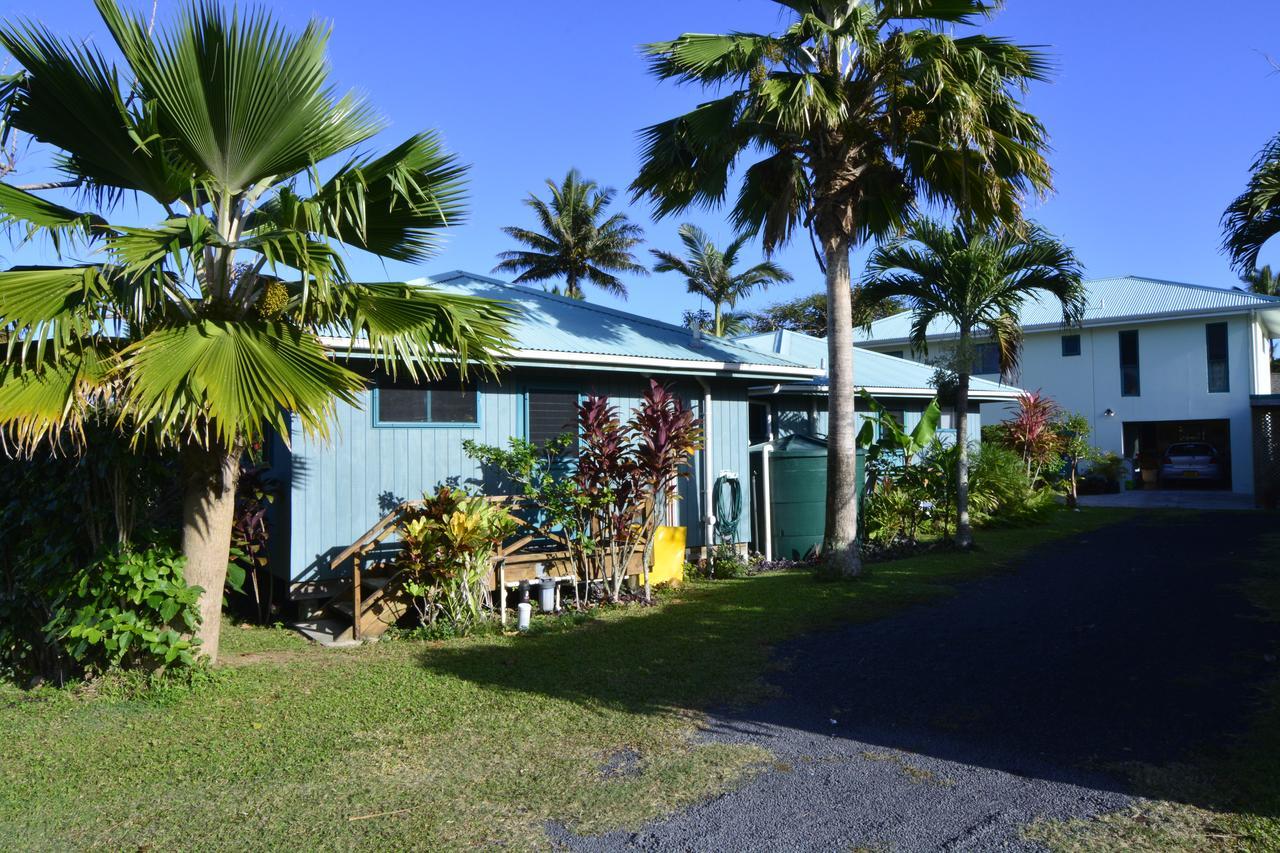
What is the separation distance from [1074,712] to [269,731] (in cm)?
512

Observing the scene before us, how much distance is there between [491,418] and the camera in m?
10.4

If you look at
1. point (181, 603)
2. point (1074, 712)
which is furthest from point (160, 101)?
point (1074, 712)

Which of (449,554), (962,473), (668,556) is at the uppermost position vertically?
(962,473)

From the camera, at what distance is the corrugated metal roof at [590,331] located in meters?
11.2

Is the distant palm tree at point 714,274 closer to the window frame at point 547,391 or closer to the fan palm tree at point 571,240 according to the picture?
the fan palm tree at point 571,240

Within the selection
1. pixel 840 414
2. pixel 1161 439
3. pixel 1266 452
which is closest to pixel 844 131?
pixel 840 414

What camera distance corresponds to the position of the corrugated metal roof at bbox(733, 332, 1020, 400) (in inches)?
711

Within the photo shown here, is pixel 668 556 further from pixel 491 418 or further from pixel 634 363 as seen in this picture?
pixel 491 418

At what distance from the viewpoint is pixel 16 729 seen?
19.5ft

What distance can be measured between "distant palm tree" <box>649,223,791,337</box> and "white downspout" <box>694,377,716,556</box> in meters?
22.6

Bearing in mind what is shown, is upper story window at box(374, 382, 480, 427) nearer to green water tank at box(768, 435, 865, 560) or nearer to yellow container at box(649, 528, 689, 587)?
yellow container at box(649, 528, 689, 587)

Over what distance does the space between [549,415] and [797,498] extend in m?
4.43

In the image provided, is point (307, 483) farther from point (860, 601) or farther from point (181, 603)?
point (860, 601)

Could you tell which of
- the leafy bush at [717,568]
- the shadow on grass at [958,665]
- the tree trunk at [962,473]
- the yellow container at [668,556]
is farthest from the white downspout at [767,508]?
the tree trunk at [962,473]
